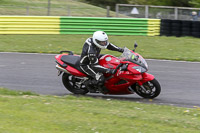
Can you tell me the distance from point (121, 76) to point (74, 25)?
12082 mm

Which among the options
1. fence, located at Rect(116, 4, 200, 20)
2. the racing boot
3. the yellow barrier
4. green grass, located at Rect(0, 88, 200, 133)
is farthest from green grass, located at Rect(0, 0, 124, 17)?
green grass, located at Rect(0, 88, 200, 133)

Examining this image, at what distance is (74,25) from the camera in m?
20.2

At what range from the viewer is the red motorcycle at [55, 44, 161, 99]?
8.33 m

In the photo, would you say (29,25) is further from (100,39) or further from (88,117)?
(88,117)

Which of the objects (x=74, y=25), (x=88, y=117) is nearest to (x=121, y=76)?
(x=88, y=117)

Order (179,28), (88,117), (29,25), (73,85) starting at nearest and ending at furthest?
(88,117), (73,85), (179,28), (29,25)

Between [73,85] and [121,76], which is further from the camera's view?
[73,85]

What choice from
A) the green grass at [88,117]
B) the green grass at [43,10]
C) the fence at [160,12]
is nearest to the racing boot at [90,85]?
the green grass at [88,117]

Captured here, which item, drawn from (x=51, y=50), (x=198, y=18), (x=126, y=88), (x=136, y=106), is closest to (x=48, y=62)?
(x=51, y=50)

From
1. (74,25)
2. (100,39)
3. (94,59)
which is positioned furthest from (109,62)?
(74,25)

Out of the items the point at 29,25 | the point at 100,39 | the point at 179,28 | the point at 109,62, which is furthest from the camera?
the point at 29,25

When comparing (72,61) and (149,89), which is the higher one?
(72,61)

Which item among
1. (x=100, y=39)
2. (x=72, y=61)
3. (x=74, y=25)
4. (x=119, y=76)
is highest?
(x=74, y=25)

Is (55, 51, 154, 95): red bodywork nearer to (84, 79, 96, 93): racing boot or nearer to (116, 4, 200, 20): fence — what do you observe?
(84, 79, 96, 93): racing boot
